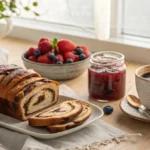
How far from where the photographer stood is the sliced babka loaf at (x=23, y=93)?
1.30 m

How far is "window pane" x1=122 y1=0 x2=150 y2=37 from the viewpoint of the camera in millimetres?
1857

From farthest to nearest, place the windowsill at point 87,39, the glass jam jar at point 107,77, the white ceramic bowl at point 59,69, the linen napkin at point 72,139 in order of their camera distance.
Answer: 1. the windowsill at point 87,39
2. the white ceramic bowl at point 59,69
3. the glass jam jar at point 107,77
4. the linen napkin at point 72,139

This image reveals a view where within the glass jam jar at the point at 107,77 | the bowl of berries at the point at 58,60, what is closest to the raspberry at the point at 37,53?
the bowl of berries at the point at 58,60

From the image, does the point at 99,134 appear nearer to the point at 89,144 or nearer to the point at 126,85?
the point at 89,144

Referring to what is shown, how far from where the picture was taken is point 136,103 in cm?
136

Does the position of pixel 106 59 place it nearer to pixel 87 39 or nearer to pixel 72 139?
pixel 72 139

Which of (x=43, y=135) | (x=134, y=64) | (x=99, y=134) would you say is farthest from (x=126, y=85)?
(x=43, y=135)

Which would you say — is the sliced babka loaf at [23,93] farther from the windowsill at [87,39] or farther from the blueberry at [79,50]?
the windowsill at [87,39]

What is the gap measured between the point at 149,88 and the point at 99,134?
0.19m

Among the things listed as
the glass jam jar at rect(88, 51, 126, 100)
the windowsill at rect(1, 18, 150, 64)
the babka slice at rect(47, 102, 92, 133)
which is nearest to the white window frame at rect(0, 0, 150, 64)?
the windowsill at rect(1, 18, 150, 64)

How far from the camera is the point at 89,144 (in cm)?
120

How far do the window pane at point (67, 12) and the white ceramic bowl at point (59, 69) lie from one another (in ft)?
1.44

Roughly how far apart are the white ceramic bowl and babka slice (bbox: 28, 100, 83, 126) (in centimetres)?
28

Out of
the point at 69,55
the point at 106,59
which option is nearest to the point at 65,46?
the point at 69,55
